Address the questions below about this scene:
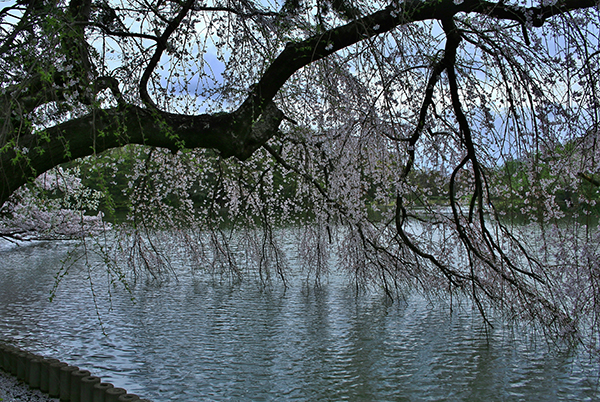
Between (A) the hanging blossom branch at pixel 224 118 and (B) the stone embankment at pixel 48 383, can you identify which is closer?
(B) the stone embankment at pixel 48 383

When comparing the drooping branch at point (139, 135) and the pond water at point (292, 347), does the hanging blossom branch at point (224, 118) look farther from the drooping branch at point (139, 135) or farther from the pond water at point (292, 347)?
the pond water at point (292, 347)

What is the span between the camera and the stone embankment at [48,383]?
10.3ft

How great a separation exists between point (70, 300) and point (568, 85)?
728 centimetres

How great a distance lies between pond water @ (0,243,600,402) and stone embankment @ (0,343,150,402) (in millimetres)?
740

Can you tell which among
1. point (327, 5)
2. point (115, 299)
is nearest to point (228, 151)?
point (327, 5)

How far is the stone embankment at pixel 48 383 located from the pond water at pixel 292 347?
2.43 ft

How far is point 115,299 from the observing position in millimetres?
7648

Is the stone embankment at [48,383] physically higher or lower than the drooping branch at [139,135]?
Answer: lower

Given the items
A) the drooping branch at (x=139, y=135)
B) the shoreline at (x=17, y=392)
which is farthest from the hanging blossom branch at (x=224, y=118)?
the shoreline at (x=17, y=392)

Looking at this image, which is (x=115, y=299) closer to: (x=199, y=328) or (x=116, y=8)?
(x=199, y=328)

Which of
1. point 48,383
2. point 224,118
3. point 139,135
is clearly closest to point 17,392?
point 48,383

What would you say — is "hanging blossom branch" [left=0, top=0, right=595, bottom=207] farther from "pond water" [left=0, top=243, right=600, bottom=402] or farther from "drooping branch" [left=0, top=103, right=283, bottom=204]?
"pond water" [left=0, top=243, right=600, bottom=402]

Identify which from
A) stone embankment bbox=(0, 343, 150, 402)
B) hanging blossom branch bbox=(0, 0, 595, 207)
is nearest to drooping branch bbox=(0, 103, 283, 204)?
hanging blossom branch bbox=(0, 0, 595, 207)

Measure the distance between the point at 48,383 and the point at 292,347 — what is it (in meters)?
2.47
